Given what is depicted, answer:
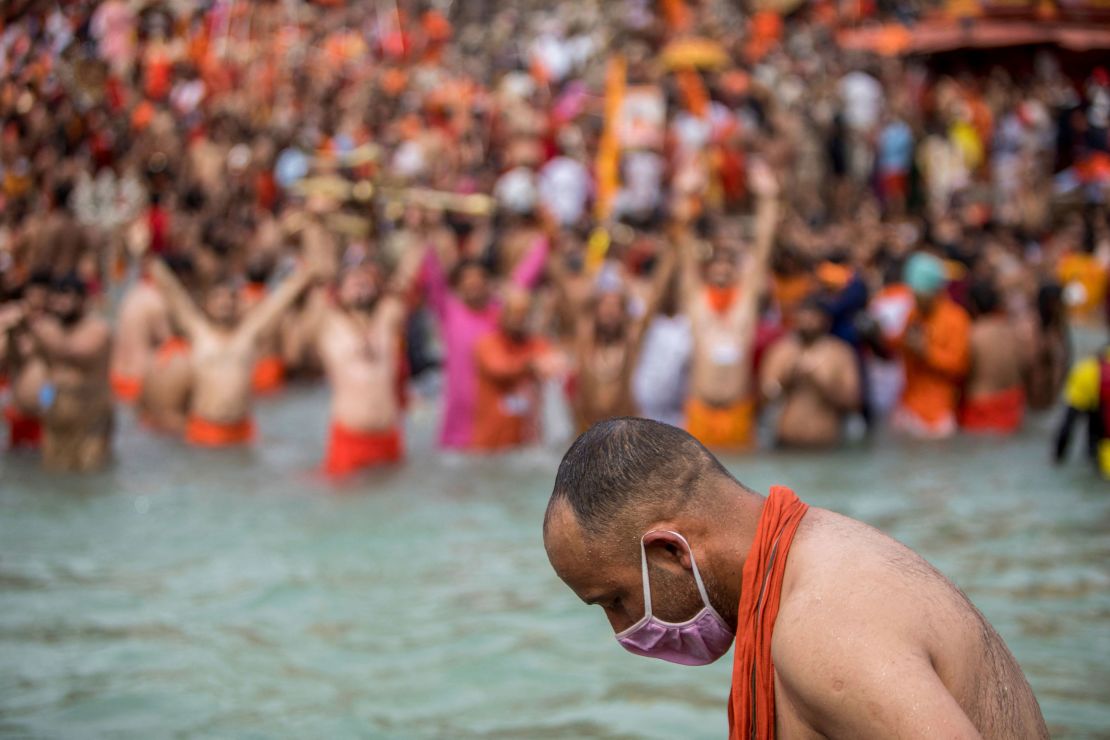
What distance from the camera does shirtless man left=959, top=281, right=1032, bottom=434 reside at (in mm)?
9281

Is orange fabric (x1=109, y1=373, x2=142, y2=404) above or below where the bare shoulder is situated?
below

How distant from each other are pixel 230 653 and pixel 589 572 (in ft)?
11.2

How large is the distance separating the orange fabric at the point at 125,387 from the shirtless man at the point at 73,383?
247cm

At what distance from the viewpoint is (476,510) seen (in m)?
7.61

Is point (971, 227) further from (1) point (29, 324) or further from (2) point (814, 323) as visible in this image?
(1) point (29, 324)

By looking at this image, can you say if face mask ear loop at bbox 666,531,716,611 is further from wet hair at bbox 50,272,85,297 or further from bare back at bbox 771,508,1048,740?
wet hair at bbox 50,272,85,297

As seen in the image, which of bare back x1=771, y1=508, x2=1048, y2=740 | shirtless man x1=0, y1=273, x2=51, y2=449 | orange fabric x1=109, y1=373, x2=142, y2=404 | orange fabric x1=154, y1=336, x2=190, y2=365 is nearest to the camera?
bare back x1=771, y1=508, x2=1048, y2=740

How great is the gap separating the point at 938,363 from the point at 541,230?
4135 millimetres

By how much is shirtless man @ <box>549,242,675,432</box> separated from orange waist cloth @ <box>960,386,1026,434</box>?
2.42 metres

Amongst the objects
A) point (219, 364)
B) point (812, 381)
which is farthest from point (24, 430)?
point (812, 381)

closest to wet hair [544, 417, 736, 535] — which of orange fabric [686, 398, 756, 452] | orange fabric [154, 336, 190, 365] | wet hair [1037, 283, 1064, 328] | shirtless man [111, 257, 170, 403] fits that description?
orange fabric [686, 398, 756, 452]

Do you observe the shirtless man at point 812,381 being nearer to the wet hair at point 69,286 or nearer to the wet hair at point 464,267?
the wet hair at point 464,267

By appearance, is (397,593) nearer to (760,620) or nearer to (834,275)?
(760,620)

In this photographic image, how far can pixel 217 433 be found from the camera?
9.17 metres
